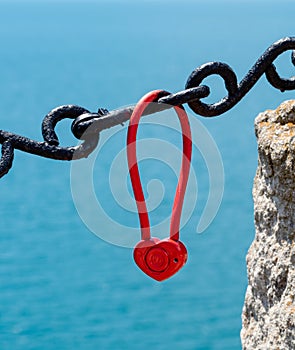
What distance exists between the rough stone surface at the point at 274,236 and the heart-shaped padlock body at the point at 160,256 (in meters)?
0.19

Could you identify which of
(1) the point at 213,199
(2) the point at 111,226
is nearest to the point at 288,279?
(1) the point at 213,199

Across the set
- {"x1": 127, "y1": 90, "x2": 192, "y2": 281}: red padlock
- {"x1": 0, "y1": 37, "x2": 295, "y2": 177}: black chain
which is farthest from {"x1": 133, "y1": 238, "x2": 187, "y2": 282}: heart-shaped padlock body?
{"x1": 0, "y1": 37, "x2": 295, "y2": 177}: black chain

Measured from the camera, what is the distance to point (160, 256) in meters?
1.15

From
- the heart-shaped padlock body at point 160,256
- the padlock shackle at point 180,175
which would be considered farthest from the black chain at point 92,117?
the heart-shaped padlock body at point 160,256

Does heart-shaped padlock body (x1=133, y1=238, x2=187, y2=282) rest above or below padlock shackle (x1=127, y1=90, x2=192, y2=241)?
below

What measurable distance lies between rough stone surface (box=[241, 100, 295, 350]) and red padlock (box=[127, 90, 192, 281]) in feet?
0.53

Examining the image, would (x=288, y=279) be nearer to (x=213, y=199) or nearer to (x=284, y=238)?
(x=284, y=238)

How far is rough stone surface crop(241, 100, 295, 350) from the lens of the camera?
1.26 m

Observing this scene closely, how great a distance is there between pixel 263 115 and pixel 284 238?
198 mm

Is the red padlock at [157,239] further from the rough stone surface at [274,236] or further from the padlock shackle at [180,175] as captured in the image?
the rough stone surface at [274,236]

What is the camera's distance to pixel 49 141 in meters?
1.13

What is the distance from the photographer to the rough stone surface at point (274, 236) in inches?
49.5

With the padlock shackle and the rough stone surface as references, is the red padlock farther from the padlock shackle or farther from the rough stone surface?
the rough stone surface

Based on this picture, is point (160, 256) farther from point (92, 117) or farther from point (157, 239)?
point (92, 117)
